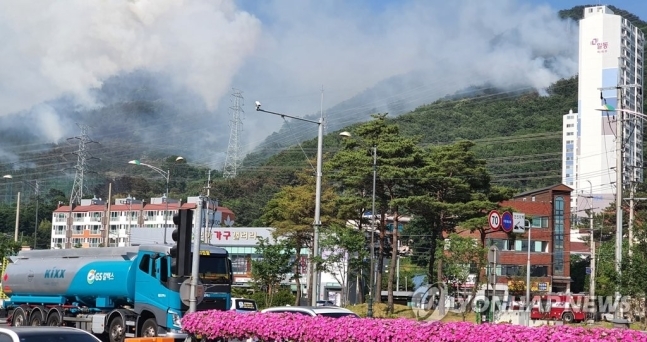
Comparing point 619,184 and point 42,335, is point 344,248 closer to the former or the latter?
point 619,184

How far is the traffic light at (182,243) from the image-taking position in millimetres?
18516

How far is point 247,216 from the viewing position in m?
131

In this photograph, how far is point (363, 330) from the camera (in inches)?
696

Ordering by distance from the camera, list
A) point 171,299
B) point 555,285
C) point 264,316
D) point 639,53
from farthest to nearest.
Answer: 1. point 639,53
2. point 555,285
3. point 171,299
4. point 264,316

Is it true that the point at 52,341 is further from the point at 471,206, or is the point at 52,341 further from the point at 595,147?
the point at 595,147

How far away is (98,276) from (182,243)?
12945 millimetres

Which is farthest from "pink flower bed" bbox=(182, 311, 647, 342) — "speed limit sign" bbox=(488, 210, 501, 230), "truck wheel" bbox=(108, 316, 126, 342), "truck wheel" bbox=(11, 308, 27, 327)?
"speed limit sign" bbox=(488, 210, 501, 230)

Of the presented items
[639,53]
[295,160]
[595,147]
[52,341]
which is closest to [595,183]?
[595,147]

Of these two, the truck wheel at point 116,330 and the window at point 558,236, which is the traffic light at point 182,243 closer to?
the truck wheel at point 116,330

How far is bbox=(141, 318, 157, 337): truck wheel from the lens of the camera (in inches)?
1067

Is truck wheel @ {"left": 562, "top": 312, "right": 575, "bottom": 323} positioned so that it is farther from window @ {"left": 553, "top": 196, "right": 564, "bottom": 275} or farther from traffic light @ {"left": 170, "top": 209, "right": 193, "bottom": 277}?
traffic light @ {"left": 170, "top": 209, "right": 193, "bottom": 277}

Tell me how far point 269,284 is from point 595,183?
119210 mm

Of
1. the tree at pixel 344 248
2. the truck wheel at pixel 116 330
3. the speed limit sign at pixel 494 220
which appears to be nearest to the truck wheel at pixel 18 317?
the truck wheel at pixel 116 330

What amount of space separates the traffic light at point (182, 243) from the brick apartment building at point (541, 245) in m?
69.7
